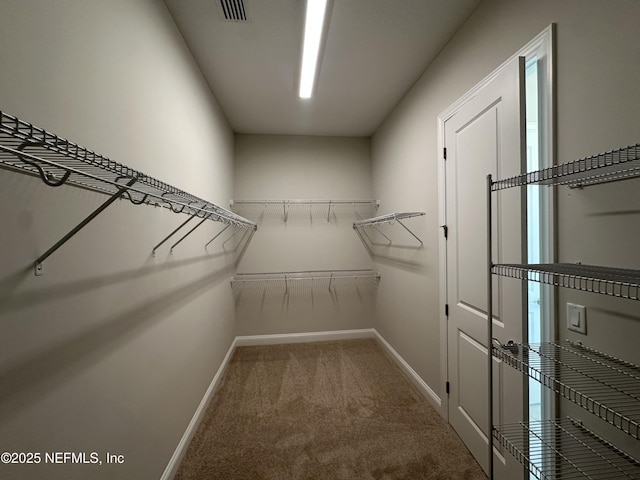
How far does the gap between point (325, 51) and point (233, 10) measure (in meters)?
0.70

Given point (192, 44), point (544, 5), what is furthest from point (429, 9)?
point (192, 44)

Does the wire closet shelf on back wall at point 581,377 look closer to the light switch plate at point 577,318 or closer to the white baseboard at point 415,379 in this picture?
the light switch plate at point 577,318

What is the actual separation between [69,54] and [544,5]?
1.98 m

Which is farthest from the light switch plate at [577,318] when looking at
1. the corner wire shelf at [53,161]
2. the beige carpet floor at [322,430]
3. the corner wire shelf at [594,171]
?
the corner wire shelf at [53,161]

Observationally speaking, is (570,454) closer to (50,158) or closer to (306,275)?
(50,158)

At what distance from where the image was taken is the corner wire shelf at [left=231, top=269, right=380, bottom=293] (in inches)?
136

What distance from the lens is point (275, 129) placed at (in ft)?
11.3

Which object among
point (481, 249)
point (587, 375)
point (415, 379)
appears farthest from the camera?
point (415, 379)

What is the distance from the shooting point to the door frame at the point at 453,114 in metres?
1.19

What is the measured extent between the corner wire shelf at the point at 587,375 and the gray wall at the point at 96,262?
62.3 inches

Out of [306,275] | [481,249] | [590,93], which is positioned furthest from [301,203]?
[590,93]

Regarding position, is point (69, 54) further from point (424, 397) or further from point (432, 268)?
point (424, 397)

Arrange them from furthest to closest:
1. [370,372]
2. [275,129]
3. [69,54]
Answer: [275,129]
[370,372]
[69,54]

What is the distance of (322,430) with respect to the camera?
77.0 inches
